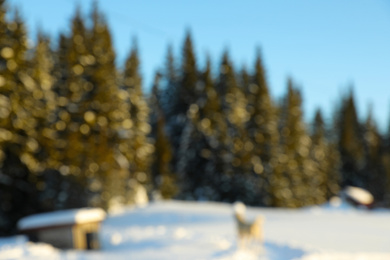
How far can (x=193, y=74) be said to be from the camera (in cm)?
4612

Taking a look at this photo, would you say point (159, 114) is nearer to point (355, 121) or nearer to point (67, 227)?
point (67, 227)

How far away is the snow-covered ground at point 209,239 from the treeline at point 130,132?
22.2ft

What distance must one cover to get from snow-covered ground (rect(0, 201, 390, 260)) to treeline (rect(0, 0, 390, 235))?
6773 millimetres

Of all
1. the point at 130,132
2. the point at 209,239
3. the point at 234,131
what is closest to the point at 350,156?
the point at 234,131

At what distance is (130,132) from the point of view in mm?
37969

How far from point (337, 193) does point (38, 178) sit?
48012 millimetres

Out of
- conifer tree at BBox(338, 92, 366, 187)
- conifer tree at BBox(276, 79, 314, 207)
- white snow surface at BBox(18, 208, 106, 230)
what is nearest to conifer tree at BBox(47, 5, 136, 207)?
white snow surface at BBox(18, 208, 106, 230)

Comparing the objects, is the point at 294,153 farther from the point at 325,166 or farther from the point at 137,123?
the point at 137,123

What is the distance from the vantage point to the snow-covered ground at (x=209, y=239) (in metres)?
12.0

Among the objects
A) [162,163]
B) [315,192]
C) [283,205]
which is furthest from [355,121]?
[162,163]

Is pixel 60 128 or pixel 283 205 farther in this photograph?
pixel 283 205

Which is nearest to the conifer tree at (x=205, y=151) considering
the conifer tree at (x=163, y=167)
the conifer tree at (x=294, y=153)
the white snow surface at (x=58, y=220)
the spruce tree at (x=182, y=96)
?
the spruce tree at (x=182, y=96)

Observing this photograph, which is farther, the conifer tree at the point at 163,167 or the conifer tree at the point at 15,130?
the conifer tree at the point at 163,167

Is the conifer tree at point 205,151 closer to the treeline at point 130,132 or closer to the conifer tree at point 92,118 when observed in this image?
the treeline at point 130,132
